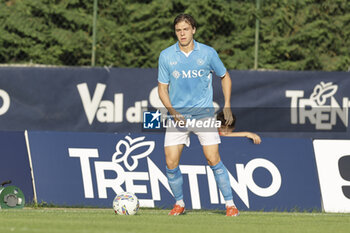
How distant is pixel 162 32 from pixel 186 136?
24.6ft

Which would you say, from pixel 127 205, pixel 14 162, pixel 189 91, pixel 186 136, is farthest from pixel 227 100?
pixel 14 162

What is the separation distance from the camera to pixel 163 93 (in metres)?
10.3

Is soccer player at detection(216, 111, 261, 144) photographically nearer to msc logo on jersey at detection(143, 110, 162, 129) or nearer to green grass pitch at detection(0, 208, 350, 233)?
green grass pitch at detection(0, 208, 350, 233)

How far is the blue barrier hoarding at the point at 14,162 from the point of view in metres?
12.2

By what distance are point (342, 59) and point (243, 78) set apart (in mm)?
2505

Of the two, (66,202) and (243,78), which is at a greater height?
(243,78)

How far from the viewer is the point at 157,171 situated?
12.1 metres

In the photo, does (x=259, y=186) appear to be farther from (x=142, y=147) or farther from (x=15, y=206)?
(x=15, y=206)

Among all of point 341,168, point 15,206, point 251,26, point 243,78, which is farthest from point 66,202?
point 251,26

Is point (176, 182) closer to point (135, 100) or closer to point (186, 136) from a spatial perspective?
point (186, 136)

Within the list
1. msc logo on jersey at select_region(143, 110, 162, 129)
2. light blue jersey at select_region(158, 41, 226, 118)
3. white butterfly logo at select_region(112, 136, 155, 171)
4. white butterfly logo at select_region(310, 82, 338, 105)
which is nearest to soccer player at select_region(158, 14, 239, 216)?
light blue jersey at select_region(158, 41, 226, 118)

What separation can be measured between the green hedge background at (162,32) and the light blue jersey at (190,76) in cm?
716

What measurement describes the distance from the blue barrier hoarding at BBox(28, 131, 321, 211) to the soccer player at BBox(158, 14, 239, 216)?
164 cm

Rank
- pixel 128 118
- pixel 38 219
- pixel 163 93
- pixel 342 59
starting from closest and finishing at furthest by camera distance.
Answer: pixel 38 219, pixel 163 93, pixel 128 118, pixel 342 59
